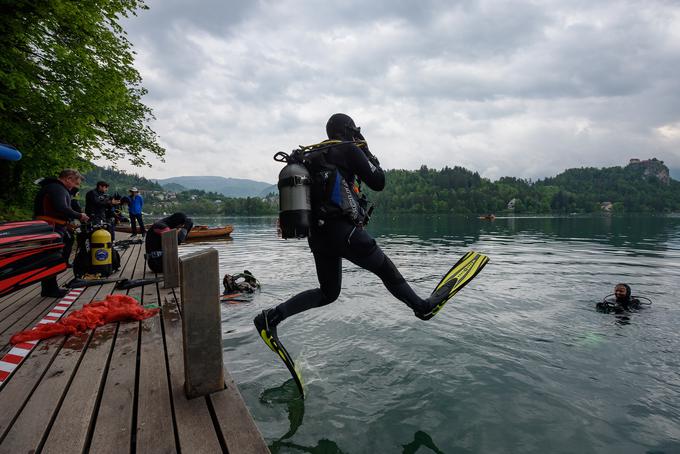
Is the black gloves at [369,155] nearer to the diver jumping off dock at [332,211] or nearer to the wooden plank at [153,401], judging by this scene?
the diver jumping off dock at [332,211]

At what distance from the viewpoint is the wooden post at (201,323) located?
9.28 feet

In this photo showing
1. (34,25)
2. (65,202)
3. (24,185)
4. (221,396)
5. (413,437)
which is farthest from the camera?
(24,185)

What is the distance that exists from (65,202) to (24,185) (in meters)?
13.6

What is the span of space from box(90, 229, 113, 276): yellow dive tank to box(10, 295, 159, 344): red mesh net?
12.2 feet

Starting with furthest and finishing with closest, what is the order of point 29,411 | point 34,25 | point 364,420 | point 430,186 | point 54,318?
1. point 430,186
2. point 34,25
3. point 54,318
4. point 364,420
5. point 29,411

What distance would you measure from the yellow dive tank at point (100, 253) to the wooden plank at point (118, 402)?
5.06 meters

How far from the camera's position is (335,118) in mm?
4230

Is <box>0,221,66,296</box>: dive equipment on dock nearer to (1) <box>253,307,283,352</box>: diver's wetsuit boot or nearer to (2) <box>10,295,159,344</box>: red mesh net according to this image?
(2) <box>10,295,159,344</box>: red mesh net

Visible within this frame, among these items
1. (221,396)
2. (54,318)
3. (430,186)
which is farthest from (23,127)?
(430,186)

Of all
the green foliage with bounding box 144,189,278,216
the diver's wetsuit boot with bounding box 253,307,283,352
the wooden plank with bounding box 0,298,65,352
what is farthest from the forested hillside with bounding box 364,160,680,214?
the diver's wetsuit boot with bounding box 253,307,283,352

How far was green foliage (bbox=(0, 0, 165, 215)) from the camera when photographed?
1163 cm

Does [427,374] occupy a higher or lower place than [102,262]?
lower

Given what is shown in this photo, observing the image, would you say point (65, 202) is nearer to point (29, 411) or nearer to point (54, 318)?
point (54, 318)

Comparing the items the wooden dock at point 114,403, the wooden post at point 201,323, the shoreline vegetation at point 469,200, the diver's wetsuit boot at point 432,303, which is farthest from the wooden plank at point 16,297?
the shoreline vegetation at point 469,200
